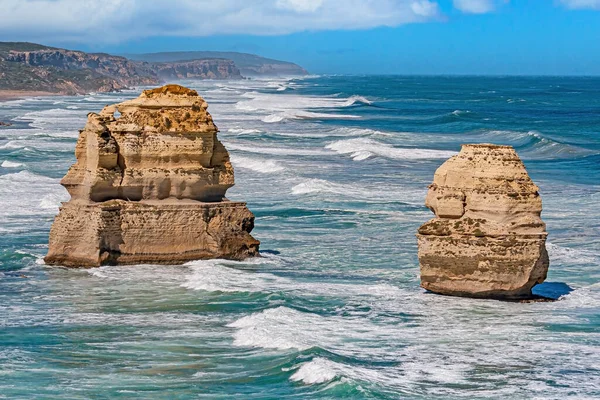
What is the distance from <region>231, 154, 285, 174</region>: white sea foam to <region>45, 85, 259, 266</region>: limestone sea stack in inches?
828

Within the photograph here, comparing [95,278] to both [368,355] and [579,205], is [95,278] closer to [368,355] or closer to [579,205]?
[368,355]

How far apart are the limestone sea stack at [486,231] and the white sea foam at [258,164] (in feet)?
83.3

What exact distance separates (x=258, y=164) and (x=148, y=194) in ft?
78.3

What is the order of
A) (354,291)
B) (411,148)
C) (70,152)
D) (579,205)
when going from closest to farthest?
(354,291) → (579,205) → (70,152) → (411,148)

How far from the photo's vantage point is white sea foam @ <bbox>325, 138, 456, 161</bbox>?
57678mm

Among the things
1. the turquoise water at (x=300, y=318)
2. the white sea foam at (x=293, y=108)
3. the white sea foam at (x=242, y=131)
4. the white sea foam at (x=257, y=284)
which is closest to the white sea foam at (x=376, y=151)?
Result: the white sea foam at (x=242, y=131)

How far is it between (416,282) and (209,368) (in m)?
7.13

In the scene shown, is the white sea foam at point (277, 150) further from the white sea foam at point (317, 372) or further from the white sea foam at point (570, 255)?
the white sea foam at point (317, 372)

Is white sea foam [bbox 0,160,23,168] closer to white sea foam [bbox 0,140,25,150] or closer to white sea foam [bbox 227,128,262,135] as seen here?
white sea foam [bbox 0,140,25,150]

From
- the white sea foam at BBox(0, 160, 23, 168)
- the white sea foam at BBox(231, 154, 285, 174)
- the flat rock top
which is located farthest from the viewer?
the white sea foam at BBox(0, 160, 23, 168)

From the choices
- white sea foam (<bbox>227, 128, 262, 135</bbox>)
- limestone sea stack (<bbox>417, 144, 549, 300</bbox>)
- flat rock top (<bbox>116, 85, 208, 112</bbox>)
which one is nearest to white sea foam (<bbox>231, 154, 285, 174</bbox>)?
white sea foam (<bbox>227, 128, 262, 135</bbox>)

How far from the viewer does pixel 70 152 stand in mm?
52969

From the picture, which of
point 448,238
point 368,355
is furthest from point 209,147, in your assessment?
point 368,355

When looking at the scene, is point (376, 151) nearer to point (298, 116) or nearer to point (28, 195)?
point (28, 195)
